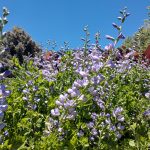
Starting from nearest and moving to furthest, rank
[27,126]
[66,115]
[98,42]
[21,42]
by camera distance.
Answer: [66,115], [27,126], [98,42], [21,42]

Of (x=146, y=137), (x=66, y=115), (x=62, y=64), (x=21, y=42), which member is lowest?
(x=66, y=115)

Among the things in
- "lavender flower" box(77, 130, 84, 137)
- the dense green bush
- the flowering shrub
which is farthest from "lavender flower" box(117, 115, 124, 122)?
the dense green bush

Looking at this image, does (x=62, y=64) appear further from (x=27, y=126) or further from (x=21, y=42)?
(x=21, y=42)

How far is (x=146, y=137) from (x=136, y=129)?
0.16 m

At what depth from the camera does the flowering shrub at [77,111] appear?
407 cm

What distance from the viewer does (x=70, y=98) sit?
163 inches

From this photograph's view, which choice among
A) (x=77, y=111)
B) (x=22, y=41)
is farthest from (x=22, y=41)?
(x=77, y=111)

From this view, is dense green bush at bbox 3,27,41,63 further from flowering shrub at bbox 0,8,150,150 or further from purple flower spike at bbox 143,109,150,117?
purple flower spike at bbox 143,109,150,117

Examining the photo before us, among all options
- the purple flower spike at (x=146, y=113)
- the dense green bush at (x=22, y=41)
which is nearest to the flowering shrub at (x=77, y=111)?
the purple flower spike at (x=146, y=113)

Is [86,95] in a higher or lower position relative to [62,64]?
lower

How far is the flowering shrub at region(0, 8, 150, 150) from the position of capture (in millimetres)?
4074

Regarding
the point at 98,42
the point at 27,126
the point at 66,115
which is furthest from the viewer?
the point at 98,42

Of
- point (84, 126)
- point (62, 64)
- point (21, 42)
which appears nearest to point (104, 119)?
point (84, 126)

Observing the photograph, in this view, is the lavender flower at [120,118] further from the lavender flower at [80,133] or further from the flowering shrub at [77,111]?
the lavender flower at [80,133]
